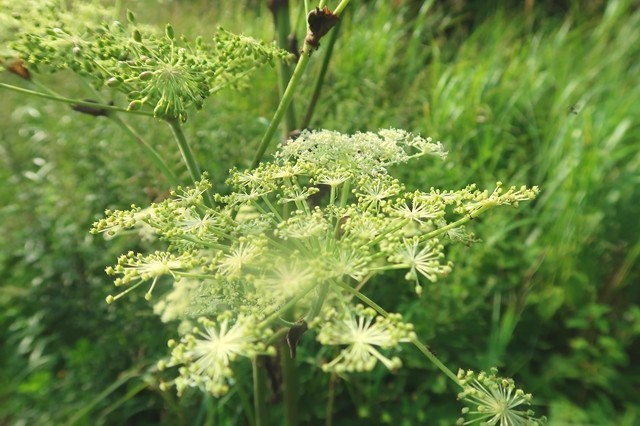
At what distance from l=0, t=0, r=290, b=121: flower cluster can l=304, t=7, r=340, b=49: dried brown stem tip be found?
99mm

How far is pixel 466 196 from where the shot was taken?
3.63 ft

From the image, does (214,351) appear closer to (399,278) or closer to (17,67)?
(17,67)

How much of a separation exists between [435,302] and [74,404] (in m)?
1.79

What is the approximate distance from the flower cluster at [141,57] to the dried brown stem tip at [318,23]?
0.10 m

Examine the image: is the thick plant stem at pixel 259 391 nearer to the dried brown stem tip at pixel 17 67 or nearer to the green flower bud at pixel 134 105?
the green flower bud at pixel 134 105

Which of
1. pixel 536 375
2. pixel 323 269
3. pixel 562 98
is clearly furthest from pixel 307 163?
pixel 562 98

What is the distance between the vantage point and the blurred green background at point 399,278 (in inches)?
107

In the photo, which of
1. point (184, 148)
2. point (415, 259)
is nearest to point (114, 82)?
point (184, 148)

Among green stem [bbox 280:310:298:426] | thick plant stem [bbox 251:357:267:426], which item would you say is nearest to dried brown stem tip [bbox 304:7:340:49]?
green stem [bbox 280:310:298:426]

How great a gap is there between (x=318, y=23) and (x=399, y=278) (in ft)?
6.26

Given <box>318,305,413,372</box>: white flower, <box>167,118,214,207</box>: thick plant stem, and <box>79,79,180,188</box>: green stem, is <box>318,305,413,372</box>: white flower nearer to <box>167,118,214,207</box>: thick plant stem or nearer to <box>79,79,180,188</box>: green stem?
<box>167,118,214,207</box>: thick plant stem

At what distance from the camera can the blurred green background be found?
2.72 meters

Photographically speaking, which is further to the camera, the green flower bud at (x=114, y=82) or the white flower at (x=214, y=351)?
the green flower bud at (x=114, y=82)

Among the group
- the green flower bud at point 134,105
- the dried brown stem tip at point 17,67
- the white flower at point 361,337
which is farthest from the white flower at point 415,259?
the dried brown stem tip at point 17,67
